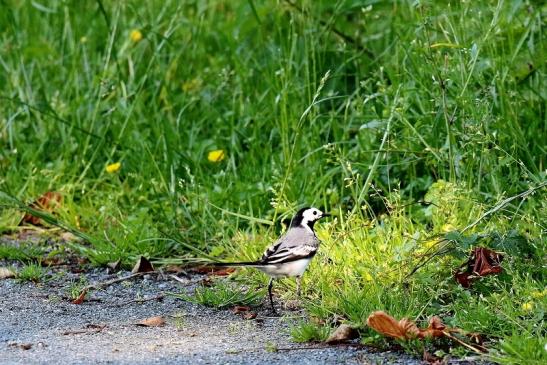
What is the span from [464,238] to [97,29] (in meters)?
4.25

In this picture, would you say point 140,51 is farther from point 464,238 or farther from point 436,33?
point 464,238

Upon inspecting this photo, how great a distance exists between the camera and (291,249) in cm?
480

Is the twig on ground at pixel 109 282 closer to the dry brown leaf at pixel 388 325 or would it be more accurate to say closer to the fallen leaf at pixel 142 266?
the fallen leaf at pixel 142 266

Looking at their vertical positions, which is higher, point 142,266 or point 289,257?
point 289,257

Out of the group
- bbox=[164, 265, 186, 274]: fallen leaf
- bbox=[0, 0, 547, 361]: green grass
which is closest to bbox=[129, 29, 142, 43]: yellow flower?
bbox=[0, 0, 547, 361]: green grass

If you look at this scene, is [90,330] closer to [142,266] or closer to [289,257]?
[289,257]

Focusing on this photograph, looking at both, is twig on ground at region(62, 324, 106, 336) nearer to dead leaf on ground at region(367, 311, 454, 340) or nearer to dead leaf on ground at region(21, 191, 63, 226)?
dead leaf on ground at region(367, 311, 454, 340)

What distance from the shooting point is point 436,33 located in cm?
666

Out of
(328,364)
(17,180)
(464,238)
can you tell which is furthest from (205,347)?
(17,180)

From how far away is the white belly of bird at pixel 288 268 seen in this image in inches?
189

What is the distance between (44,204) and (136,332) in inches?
86.1

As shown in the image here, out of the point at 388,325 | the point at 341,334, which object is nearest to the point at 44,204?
the point at 341,334

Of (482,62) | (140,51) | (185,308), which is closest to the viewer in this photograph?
(185,308)

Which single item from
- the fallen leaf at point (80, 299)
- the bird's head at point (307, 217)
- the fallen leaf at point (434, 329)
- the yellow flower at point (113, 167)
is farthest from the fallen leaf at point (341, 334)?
the yellow flower at point (113, 167)
